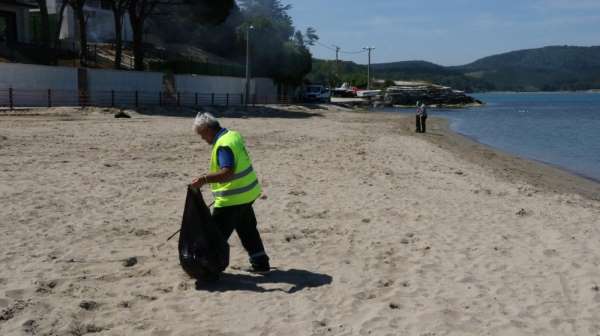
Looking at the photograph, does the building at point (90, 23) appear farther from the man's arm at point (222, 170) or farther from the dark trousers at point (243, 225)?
the man's arm at point (222, 170)

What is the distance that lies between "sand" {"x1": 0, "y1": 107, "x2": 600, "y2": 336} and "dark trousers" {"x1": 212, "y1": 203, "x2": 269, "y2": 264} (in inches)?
9.6

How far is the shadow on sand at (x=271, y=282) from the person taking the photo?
17.7 feet

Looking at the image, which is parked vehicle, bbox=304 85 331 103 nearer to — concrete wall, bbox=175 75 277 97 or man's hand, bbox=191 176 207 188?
concrete wall, bbox=175 75 277 97

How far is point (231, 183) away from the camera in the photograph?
5438 mm

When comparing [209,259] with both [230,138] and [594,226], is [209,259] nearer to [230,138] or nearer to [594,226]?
[230,138]

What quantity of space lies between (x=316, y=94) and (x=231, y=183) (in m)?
57.8

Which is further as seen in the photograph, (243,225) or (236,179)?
(243,225)

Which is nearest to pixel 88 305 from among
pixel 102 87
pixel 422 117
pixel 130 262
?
pixel 130 262

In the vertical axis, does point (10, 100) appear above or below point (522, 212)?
above

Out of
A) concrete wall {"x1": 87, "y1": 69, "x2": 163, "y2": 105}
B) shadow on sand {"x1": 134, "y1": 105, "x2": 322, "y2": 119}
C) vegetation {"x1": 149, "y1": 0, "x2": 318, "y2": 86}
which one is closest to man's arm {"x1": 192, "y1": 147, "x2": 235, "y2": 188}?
shadow on sand {"x1": 134, "y1": 105, "x2": 322, "y2": 119}

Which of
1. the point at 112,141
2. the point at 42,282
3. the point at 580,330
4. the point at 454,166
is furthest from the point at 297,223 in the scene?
the point at 112,141

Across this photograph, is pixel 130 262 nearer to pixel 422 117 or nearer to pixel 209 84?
pixel 422 117

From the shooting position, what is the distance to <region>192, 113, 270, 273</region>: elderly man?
524cm

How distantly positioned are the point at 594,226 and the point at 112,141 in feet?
39.3
